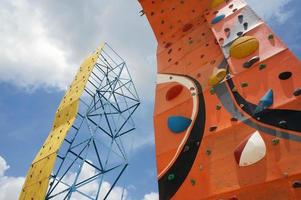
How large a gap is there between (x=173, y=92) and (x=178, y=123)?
135cm

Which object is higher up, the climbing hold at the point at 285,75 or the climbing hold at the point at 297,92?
the climbing hold at the point at 285,75

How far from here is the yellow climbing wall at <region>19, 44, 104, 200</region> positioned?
509 inches

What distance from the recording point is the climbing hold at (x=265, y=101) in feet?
21.7

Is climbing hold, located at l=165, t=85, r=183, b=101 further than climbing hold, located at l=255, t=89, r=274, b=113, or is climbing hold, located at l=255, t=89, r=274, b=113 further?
climbing hold, located at l=165, t=85, r=183, b=101

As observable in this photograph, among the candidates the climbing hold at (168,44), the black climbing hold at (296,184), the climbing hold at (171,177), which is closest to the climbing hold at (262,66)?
the black climbing hold at (296,184)

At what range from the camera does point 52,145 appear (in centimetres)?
1424

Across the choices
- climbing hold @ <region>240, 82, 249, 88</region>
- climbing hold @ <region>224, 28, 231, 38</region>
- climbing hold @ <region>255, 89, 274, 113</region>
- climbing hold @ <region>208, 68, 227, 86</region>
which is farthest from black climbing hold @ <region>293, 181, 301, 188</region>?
climbing hold @ <region>224, 28, 231, 38</region>

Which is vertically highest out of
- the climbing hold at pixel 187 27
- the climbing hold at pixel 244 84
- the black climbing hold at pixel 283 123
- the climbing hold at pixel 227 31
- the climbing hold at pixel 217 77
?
the climbing hold at pixel 187 27

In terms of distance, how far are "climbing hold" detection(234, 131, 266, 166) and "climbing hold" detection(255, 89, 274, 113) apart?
0.59 metres

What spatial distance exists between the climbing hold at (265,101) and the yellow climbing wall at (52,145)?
30.6 feet

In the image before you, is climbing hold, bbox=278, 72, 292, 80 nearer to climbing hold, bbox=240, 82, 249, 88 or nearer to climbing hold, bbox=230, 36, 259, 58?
climbing hold, bbox=240, 82, 249, 88

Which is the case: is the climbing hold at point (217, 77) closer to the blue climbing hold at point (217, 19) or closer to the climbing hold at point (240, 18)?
the climbing hold at point (240, 18)

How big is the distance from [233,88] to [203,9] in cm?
441

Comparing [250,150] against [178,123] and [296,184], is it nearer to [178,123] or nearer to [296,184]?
[296,184]
